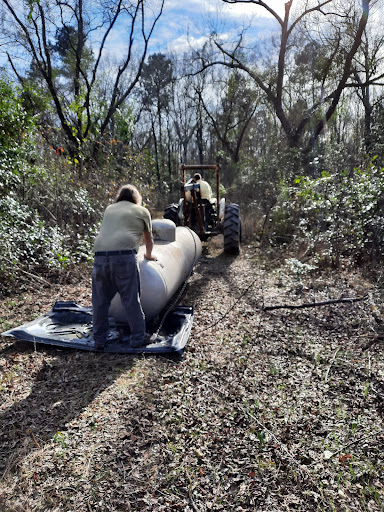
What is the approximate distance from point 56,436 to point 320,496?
1844 mm

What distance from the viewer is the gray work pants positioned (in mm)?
3723

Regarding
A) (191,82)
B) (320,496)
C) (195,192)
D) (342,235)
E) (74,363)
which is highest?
(191,82)

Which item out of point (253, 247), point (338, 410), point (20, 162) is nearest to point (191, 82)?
point (253, 247)

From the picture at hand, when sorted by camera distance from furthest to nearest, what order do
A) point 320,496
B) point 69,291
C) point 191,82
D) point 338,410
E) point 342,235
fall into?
point 191,82
point 342,235
point 69,291
point 338,410
point 320,496

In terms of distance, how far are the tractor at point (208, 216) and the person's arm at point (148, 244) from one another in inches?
137

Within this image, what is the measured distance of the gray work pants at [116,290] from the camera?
12.2 ft

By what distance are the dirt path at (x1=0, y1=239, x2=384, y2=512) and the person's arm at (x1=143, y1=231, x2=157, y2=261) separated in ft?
3.66

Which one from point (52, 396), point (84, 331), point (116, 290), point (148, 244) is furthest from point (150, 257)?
point (52, 396)

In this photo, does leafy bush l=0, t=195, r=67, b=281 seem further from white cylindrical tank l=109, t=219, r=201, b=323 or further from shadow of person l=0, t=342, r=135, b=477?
shadow of person l=0, t=342, r=135, b=477

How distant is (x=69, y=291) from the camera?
5930mm

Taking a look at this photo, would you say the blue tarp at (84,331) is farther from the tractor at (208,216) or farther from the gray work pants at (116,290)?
the tractor at (208,216)

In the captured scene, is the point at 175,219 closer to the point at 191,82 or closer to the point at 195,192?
the point at 195,192

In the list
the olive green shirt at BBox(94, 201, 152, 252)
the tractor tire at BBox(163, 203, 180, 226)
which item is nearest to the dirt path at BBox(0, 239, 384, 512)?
the olive green shirt at BBox(94, 201, 152, 252)

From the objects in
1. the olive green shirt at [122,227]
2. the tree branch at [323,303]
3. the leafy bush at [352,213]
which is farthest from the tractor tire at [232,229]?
the olive green shirt at [122,227]
